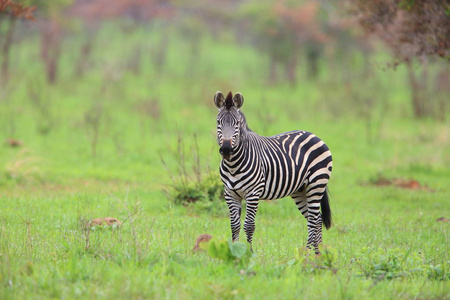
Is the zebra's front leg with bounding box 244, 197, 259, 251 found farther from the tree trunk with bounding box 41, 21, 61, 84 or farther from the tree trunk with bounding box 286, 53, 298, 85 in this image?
the tree trunk with bounding box 286, 53, 298, 85

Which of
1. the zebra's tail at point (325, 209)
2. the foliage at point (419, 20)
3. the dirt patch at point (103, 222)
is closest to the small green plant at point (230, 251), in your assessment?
the zebra's tail at point (325, 209)

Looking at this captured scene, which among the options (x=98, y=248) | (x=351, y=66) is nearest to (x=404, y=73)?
(x=351, y=66)

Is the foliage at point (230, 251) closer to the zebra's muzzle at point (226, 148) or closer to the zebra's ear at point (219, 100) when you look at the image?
the zebra's muzzle at point (226, 148)

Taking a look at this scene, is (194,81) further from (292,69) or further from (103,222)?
(103,222)

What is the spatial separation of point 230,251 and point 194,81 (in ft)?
82.6

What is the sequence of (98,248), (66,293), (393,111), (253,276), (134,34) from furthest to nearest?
(134,34) → (393,111) → (98,248) → (253,276) → (66,293)

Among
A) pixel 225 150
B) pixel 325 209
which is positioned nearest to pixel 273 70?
pixel 325 209

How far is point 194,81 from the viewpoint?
30.2 metres

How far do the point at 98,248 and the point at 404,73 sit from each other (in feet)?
123

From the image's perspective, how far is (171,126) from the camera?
1894cm

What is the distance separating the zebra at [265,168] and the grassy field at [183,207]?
0.53m

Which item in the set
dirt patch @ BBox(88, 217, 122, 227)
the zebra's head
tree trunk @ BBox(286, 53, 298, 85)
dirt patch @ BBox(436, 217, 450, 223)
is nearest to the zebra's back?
the zebra's head

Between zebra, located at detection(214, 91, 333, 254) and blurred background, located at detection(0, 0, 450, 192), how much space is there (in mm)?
2465

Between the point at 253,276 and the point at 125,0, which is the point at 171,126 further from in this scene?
the point at 125,0
